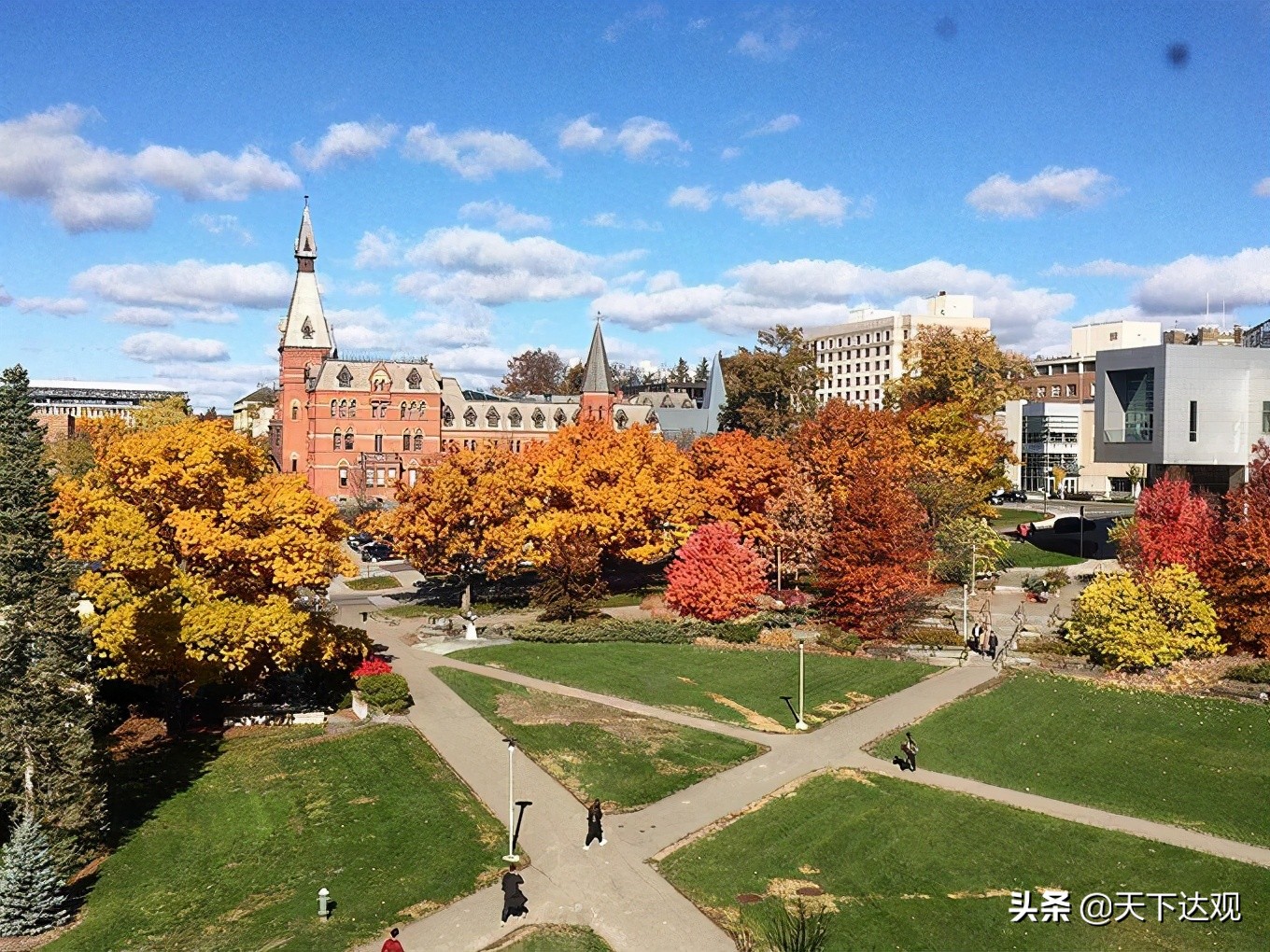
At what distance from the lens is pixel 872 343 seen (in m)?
151

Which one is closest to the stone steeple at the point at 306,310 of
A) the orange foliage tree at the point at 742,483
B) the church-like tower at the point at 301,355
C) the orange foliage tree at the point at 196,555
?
the church-like tower at the point at 301,355

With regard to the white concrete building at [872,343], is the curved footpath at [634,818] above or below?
below

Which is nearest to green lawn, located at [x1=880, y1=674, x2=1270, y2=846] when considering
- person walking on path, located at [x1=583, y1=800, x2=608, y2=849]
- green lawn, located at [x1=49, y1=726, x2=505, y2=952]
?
person walking on path, located at [x1=583, y1=800, x2=608, y2=849]

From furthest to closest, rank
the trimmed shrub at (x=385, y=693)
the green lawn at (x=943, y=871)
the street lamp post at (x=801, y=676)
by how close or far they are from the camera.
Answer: the trimmed shrub at (x=385, y=693), the street lamp post at (x=801, y=676), the green lawn at (x=943, y=871)

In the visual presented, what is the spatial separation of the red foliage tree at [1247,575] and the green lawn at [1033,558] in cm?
2358

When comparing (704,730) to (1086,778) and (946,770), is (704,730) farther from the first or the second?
(1086,778)

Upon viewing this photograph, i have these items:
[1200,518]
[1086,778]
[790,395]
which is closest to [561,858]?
[1086,778]

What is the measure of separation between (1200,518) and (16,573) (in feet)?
154

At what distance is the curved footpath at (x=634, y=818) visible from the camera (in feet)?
68.0

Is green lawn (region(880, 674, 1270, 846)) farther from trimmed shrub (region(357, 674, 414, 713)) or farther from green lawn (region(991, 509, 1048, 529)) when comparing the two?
green lawn (region(991, 509, 1048, 529))

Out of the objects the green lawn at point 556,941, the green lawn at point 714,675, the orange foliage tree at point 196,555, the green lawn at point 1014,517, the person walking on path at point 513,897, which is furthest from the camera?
the green lawn at point 1014,517

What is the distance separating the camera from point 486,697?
3731 cm

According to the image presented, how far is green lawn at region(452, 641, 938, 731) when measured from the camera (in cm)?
3594

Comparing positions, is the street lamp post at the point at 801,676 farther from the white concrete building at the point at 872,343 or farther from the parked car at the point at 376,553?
the white concrete building at the point at 872,343
